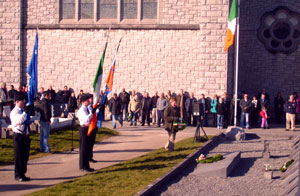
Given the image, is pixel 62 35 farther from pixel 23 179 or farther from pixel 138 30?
pixel 23 179

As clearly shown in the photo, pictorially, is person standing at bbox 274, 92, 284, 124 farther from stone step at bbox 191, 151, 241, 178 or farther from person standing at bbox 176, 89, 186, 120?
stone step at bbox 191, 151, 241, 178

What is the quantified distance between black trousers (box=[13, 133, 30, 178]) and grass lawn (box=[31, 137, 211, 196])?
3.88 ft

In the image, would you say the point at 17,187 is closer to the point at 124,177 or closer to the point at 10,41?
the point at 124,177

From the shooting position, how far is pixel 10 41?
82.7 ft

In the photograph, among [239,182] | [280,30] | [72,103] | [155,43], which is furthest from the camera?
[280,30]

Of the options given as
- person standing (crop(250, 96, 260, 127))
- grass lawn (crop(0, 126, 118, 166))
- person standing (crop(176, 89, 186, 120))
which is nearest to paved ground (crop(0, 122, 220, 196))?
grass lawn (crop(0, 126, 118, 166))

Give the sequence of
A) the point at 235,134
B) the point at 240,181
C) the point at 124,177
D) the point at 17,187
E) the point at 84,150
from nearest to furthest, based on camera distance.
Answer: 1. the point at 17,187
2. the point at 124,177
3. the point at 240,181
4. the point at 84,150
5. the point at 235,134

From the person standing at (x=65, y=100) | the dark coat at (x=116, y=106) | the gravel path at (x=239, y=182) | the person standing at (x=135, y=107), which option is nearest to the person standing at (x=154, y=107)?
the person standing at (x=135, y=107)

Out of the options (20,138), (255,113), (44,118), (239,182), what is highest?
(44,118)

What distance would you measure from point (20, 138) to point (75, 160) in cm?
281

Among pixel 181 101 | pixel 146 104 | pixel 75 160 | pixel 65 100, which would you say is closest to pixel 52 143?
pixel 75 160

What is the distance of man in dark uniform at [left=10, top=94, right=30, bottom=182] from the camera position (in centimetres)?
1080

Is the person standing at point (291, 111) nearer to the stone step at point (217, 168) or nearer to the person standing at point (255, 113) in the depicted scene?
the person standing at point (255, 113)

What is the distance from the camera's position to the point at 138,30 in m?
24.5
